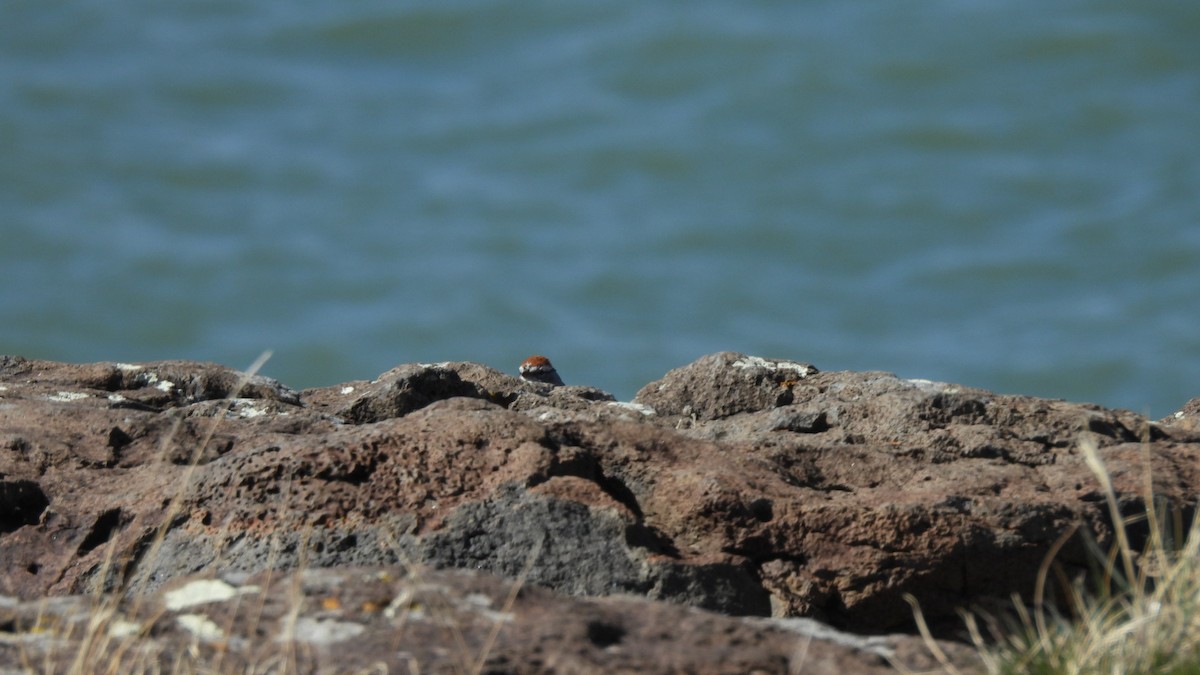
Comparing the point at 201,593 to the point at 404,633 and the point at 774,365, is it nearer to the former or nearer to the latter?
the point at 404,633

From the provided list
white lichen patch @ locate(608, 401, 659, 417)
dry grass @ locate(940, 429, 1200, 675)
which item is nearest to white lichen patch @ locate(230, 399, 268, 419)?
white lichen patch @ locate(608, 401, 659, 417)

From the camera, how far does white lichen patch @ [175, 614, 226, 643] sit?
2.86 meters

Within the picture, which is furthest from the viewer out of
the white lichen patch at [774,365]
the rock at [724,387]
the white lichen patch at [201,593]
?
the white lichen patch at [774,365]

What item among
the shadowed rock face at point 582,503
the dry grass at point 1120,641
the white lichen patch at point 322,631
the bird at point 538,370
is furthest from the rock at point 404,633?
the bird at point 538,370

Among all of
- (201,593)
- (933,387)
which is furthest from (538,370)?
(201,593)

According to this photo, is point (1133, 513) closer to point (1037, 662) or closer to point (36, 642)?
point (1037, 662)

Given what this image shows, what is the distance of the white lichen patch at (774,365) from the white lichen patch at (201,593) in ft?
9.63

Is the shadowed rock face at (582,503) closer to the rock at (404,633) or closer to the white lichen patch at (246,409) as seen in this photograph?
the white lichen patch at (246,409)

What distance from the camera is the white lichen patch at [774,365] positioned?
572 centimetres

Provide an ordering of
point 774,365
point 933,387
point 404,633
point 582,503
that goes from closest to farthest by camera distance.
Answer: point 404,633 < point 582,503 < point 933,387 < point 774,365

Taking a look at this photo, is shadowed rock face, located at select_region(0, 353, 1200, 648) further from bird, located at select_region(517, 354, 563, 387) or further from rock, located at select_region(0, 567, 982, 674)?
bird, located at select_region(517, 354, 563, 387)

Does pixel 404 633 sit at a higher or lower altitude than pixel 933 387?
lower

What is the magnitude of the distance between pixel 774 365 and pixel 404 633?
3132mm

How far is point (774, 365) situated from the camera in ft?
19.0
